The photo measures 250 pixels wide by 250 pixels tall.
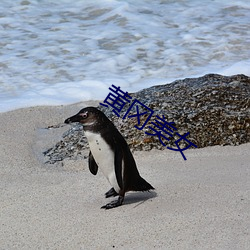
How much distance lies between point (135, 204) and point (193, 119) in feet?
4.41

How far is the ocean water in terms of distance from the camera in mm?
7004

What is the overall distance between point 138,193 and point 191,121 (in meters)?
1.11

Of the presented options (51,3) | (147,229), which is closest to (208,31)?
(51,3)

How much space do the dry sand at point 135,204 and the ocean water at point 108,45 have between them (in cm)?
191

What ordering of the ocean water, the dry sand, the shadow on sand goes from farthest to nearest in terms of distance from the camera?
the ocean water < the shadow on sand < the dry sand

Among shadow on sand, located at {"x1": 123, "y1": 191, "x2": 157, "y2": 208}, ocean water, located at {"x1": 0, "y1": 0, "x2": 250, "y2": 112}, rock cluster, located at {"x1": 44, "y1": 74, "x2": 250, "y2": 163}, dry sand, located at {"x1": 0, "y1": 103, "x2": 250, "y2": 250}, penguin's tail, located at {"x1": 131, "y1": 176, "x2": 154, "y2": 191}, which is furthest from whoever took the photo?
ocean water, located at {"x1": 0, "y1": 0, "x2": 250, "y2": 112}

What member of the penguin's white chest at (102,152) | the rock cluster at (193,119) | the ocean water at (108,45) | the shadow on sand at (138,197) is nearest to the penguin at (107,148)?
the penguin's white chest at (102,152)

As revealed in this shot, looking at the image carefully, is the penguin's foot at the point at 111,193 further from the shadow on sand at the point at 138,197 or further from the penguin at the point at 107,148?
the penguin at the point at 107,148

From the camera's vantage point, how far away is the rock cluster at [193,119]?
4.71m

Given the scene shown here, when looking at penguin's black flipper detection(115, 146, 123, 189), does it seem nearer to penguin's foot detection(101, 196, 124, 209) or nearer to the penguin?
the penguin

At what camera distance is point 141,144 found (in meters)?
4.66

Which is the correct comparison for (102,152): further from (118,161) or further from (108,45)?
(108,45)

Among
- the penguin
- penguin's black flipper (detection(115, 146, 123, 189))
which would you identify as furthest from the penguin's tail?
penguin's black flipper (detection(115, 146, 123, 189))

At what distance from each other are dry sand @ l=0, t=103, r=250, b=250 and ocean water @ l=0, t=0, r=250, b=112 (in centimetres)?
191
